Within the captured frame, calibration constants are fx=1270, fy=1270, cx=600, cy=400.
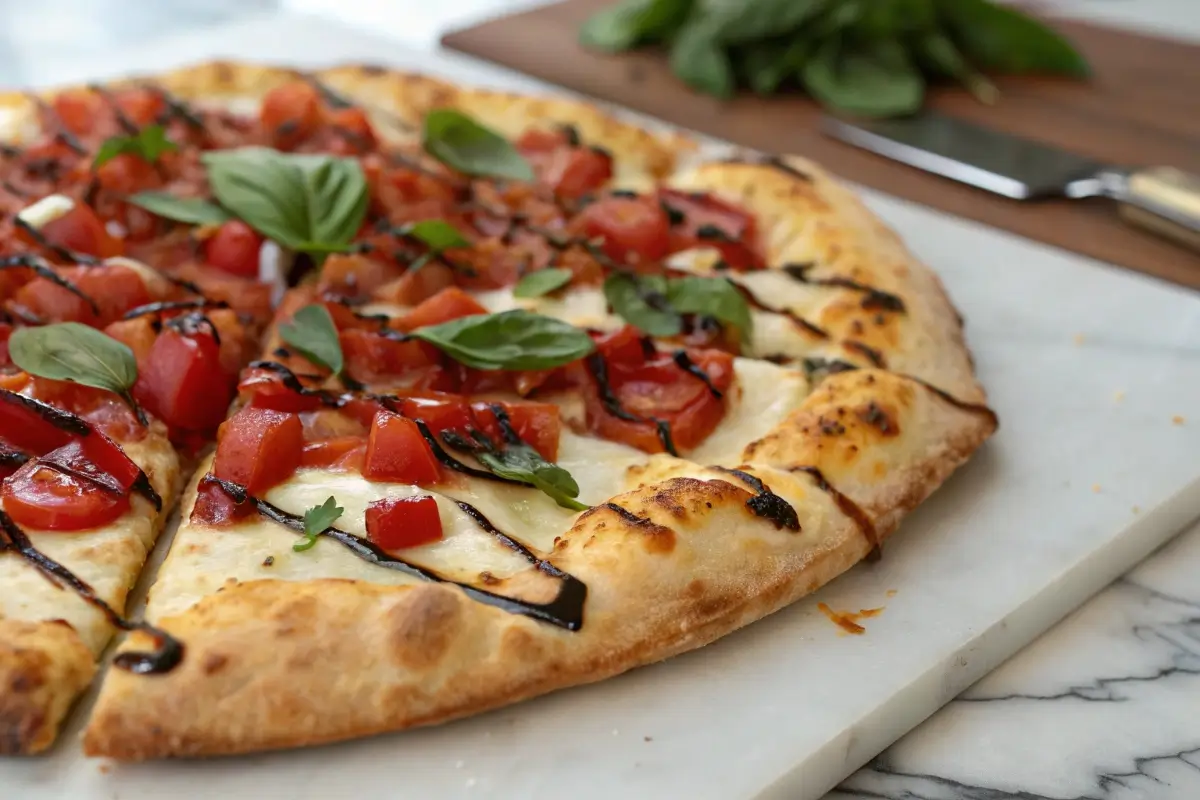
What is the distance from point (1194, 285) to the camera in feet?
15.0

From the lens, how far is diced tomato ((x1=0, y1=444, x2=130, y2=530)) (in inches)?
110

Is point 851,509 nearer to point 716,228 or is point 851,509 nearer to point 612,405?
point 612,405

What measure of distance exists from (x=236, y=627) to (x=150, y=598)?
30cm

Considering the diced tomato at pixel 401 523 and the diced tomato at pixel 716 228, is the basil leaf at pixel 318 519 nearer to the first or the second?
the diced tomato at pixel 401 523

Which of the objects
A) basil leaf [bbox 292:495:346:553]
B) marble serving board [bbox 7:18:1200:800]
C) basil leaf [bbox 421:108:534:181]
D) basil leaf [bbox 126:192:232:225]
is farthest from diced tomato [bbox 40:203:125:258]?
marble serving board [bbox 7:18:1200:800]

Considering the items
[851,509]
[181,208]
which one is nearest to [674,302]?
[851,509]

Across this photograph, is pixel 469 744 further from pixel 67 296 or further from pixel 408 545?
pixel 67 296

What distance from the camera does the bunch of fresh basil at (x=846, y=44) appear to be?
19.8ft

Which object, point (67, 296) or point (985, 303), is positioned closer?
point (67, 296)

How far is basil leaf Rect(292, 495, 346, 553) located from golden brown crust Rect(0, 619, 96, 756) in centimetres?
48

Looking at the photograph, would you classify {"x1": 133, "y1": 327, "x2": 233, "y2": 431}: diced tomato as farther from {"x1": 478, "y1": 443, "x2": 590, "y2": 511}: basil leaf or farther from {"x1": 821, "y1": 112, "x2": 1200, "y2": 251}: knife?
{"x1": 821, "y1": 112, "x2": 1200, "y2": 251}: knife

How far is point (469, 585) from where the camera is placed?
269 centimetres

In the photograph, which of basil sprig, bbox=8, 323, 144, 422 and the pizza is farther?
basil sprig, bbox=8, 323, 144, 422

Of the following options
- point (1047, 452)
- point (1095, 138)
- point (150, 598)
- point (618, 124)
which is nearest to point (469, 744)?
point (150, 598)
